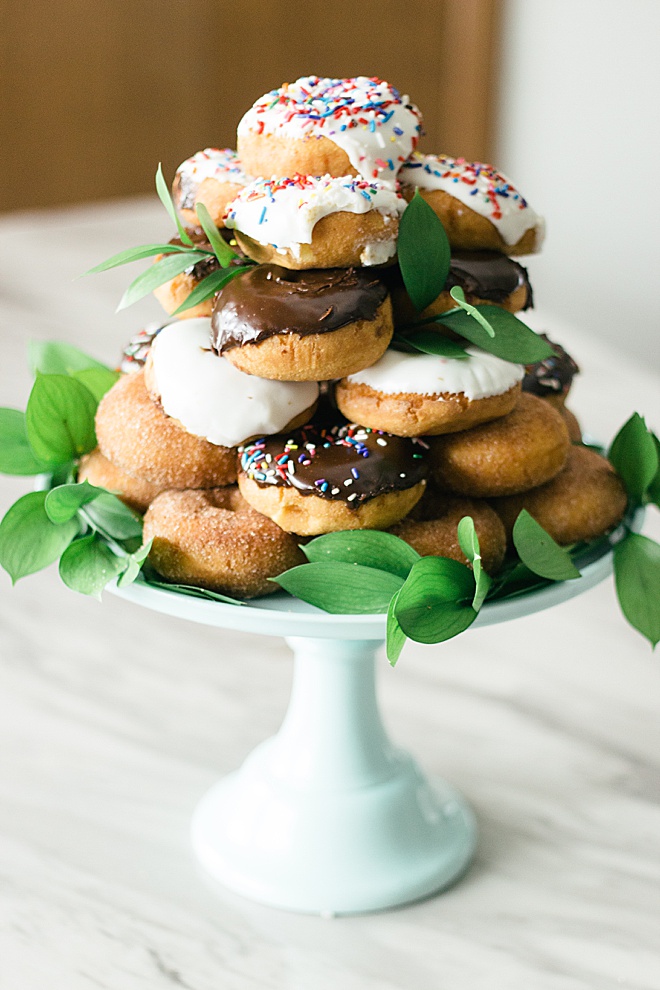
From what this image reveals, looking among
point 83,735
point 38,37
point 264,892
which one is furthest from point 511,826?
point 38,37

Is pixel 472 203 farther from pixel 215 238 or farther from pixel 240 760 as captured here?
pixel 240 760

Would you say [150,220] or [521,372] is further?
[150,220]

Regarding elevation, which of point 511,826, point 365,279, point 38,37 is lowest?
point 511,826

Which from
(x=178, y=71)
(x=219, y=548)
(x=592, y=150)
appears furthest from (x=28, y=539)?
(x=178, y=71)

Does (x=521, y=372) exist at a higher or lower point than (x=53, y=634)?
higher

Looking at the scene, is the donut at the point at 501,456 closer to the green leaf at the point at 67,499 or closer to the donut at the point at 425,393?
the donut at the point at 425,393

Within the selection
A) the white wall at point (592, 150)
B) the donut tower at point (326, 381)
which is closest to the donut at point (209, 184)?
the donut tower at point (326, 381)

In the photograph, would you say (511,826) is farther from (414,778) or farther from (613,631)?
(613,631)
